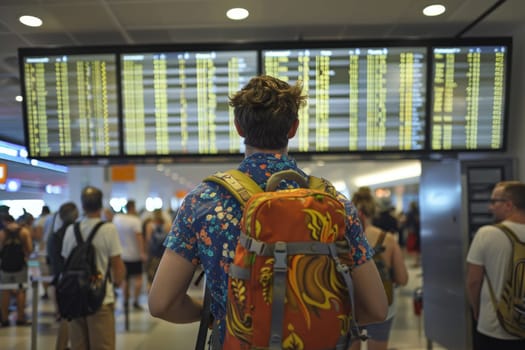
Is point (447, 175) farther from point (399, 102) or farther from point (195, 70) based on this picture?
point (195, 70)

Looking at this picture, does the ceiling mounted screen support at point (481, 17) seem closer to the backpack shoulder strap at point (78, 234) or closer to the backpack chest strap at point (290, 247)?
the backpack chest strap at point (290, 247)

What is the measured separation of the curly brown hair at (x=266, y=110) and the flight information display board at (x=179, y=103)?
8.75 ft

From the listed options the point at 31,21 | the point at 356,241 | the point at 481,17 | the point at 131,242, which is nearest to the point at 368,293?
the point at 356,241

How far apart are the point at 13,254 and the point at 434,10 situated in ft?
16.6

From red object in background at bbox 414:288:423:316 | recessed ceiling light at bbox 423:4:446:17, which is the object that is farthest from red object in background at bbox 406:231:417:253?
recessed ceiling light at bbox 423:4:446:17

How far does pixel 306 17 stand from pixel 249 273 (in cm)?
307

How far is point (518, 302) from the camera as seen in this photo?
2.77 metres

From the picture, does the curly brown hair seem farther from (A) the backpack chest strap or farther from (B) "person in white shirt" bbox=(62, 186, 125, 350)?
(B) "person in white shirt" bbox=(62, 186, 125, 350)

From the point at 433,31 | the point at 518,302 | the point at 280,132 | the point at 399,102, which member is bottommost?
the point at 518,302

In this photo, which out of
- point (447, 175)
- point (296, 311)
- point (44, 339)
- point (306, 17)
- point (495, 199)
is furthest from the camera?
point (44, 339)

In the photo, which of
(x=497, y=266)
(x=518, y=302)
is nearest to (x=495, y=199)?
(x=497, y=266)

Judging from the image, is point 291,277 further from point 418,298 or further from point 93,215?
point 418,298

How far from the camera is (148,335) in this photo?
5984 mm

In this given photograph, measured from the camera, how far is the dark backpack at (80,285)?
336cm
